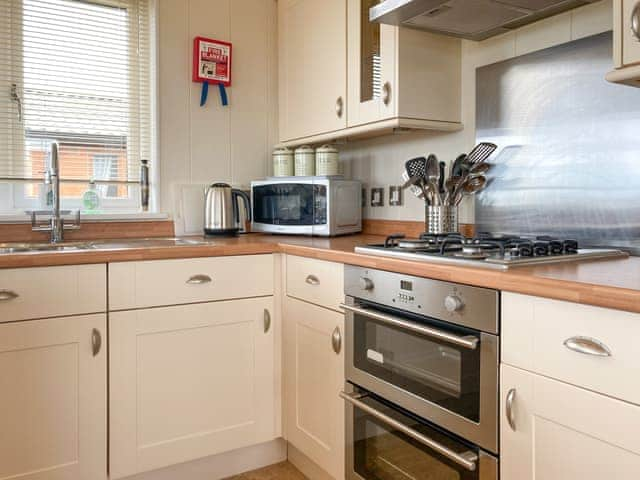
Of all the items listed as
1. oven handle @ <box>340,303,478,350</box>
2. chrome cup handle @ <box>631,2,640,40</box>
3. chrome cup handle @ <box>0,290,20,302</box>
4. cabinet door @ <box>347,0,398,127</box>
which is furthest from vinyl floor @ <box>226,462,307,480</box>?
chrome cup handle @ <box>631,2,640,40</box>

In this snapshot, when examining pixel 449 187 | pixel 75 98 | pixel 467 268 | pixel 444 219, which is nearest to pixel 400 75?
pixel 449 187

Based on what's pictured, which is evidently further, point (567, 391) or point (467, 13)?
point (467, 13)

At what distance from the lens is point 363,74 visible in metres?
2.12

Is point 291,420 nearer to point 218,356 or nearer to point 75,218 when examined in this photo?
point 218,356

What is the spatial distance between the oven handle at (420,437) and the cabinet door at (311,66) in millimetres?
1113

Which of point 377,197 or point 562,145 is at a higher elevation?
point 562,145

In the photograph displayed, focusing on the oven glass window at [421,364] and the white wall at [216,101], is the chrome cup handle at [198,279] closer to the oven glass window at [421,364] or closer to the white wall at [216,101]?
the oven glass window at [421,364]

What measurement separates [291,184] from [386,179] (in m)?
0.43

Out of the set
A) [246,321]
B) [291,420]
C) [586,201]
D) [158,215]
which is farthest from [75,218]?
[586,201]

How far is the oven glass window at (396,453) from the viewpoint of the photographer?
1.35m

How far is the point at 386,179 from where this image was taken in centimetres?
244

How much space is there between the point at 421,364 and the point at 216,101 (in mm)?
1766

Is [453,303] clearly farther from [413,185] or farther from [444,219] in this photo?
[413,185]

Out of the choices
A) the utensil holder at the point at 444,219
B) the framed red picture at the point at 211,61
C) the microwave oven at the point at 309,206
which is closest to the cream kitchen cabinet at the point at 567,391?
the utensil holder at the point at 444,219
